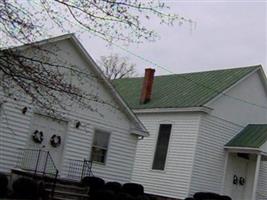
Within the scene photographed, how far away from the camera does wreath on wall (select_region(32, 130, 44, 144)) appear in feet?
71.2

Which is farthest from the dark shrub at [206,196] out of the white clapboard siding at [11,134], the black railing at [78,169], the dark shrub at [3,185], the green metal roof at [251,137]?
the dark shrub at [3,185]

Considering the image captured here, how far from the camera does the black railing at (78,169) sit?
2283cm

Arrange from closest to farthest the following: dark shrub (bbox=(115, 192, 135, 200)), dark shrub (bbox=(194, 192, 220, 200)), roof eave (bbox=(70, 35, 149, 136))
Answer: dark shrub (bbox=(115, 192, 135, 200)), roof eave (bbox=(70, 35, 149, 136)), dark shrub (bbox=(194, 192, 220, 200))

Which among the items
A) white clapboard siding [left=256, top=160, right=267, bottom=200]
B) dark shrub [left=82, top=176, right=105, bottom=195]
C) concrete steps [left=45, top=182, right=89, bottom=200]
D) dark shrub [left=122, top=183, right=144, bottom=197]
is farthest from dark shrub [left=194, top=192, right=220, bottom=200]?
concrete steps [left=45, top=182, right=89, bottom=200]

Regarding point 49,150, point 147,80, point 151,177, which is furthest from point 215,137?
point 49,150

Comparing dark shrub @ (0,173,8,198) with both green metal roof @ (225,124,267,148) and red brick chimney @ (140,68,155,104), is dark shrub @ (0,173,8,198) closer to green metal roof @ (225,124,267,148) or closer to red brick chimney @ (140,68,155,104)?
green metal roof @ (225,124,267,148)

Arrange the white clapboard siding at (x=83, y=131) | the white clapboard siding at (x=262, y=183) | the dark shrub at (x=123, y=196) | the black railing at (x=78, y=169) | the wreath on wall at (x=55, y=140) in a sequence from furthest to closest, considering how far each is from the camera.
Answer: the white clapboard siding at (x=262, y=183)
the black railing at (x=78, y=169)
the wreath on wall at (x=55, y=140)
the dark shrub at (x=123, y=196)
the white clapboard siding at (x=83, y=131)

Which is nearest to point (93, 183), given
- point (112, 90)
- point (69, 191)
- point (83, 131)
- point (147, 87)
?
point (69, 191)

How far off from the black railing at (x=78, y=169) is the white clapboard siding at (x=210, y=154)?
6.53m

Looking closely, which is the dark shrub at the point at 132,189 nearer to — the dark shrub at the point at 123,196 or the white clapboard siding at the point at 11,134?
the dark shrub at the point at 123,196

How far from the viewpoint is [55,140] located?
22.5 m

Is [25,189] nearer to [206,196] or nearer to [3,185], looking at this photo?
[3,185]

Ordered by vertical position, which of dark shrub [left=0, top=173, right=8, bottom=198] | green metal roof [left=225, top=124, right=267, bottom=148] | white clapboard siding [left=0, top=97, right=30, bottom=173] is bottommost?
dark shrub [left=0, top=173, right=8, bottom=198]

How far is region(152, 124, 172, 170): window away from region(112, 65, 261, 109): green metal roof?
131 cm
